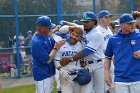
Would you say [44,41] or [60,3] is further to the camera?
[60,3]

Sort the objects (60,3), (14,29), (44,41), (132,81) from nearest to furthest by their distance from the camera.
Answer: (132,81), (44,41), (14,29), (60,3)

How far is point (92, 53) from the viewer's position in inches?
318

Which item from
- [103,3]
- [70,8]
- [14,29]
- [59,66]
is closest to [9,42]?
[14,29]

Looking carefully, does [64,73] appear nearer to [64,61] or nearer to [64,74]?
[64,74]

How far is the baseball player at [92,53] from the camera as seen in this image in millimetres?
7723

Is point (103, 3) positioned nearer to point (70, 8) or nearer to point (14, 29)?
point (70, 8)

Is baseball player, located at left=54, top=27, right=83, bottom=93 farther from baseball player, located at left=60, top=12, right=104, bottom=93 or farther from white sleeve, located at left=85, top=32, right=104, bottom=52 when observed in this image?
white sleeve, located at left=85, top=32, right=104, bottom=52

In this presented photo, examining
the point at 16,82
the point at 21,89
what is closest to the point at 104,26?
the point at 21,89

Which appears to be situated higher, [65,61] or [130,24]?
[130,24]

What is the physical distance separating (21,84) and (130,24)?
9535 millimetres

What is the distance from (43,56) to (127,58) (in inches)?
61.0

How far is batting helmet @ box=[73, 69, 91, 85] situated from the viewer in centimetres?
755

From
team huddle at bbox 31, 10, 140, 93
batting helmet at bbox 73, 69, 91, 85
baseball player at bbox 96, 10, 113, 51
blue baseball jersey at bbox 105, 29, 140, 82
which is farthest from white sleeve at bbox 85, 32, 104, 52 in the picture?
baseball player at bbox 96, 10, 113, 51

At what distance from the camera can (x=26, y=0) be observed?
17078 millimetres
